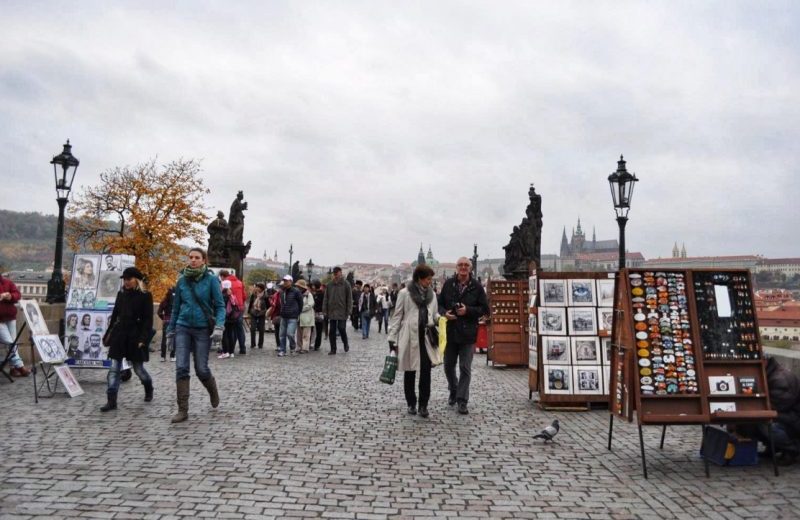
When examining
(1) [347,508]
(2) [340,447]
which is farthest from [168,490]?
(2) [340,447]

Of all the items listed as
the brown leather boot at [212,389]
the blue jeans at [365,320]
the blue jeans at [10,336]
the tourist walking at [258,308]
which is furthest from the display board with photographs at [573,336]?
the blue jeans at [365,320]

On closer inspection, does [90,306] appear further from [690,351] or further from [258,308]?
[690,351]

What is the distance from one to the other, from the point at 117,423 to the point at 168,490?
8.44 ft

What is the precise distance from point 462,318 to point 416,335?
26.5 inches

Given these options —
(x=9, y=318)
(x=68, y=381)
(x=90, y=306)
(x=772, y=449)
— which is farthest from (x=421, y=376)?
(x=9, y=318)

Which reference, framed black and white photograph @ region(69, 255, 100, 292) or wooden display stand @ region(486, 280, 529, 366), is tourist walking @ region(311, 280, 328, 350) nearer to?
wooden display stand @ region(486, 280, 529, 366)

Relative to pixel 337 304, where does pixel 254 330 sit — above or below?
below

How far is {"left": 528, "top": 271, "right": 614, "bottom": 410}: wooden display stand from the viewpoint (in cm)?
806

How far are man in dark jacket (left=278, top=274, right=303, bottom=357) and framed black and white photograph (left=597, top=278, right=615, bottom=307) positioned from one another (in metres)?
7.42

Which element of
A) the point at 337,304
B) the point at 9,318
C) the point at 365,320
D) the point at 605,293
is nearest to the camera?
the point at 605,293

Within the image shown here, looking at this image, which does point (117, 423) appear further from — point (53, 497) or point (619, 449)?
point (619, 449)

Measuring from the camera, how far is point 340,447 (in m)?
5.64

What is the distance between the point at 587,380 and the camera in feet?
26.6

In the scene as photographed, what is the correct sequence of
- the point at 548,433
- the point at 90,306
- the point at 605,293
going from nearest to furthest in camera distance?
the point at 548,433
the point at 605,293
the point at 90,306
